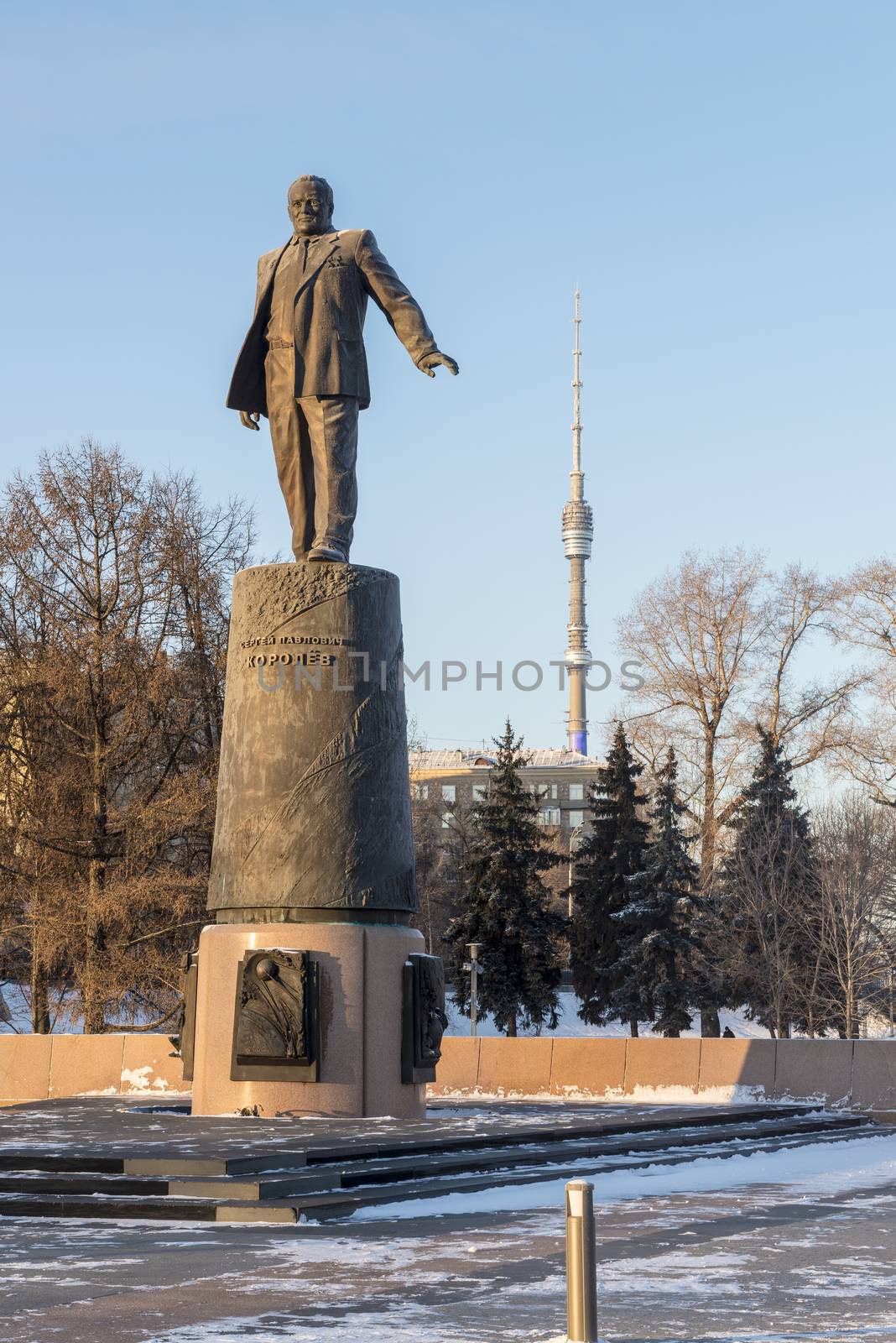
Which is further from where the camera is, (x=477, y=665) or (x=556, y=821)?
(x=556, y=821)

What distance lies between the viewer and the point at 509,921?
158ft

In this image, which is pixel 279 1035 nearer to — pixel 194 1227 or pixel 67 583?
pixel 194 1227

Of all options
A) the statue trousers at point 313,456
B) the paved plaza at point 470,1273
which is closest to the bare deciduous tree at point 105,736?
the statue trousers at point 313,456

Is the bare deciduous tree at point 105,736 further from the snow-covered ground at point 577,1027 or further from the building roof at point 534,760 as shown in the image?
the building roof at point 534,760

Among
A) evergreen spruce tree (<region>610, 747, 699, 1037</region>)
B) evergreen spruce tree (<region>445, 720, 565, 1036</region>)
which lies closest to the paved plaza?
evergreen spruce tree (<region>610, 747, 699, 1037</region>)

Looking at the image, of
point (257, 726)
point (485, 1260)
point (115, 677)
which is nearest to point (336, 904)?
point (257, 726)

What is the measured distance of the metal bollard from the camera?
17.0ft

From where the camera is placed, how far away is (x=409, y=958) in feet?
44.0

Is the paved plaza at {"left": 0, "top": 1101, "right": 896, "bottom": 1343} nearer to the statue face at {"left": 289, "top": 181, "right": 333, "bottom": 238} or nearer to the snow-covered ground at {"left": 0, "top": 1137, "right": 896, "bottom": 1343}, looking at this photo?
the snow-covered ground at {"left": 0, "top": 1137, "right": 896, "bottom": 1343}

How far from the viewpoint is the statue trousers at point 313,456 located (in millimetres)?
14492

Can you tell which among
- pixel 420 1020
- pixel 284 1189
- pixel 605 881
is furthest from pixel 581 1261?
pixel 605 881

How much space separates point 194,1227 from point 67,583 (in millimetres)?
22991

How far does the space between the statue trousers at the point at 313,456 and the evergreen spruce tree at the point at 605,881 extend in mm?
36287

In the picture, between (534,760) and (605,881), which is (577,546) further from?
(605,881)
